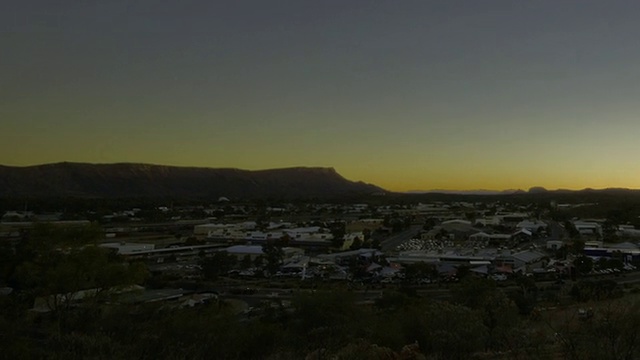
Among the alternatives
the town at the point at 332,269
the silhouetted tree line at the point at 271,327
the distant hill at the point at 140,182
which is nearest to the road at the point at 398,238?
the town at the point at 332,269

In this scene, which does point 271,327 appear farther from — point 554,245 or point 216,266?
point 554,245

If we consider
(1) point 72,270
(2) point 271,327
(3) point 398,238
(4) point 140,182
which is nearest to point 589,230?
(3) point 398,238

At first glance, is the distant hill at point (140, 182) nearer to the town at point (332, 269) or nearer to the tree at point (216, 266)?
the town at point (332, 269)

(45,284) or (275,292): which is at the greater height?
(45,284)

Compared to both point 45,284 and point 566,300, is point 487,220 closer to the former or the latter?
point 566,300

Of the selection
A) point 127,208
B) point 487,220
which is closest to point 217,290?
point 487,220

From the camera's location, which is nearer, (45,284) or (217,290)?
(45,284)
